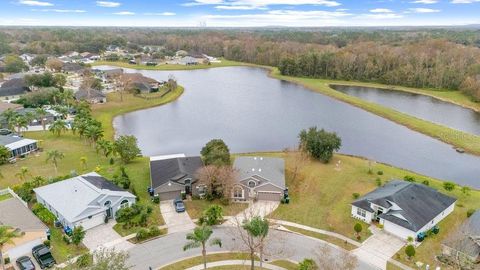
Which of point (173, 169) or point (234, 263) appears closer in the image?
point (234, 263)

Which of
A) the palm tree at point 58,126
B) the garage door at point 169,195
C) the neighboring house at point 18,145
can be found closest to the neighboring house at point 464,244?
the garage door at point 169,195

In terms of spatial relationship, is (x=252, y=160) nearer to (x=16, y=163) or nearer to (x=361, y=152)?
(x=361, y=152)

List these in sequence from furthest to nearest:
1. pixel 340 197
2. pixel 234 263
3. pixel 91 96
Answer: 1. pixel 91 96
2. pixel 340 197
3. pixel 234 263

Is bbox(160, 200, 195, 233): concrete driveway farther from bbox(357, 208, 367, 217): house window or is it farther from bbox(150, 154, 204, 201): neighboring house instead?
bbox(357, 208, 367, 217): house window

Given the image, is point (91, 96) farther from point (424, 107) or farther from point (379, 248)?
point (424, 107)

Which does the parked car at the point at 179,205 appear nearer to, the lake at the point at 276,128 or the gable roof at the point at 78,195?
the gable roof at the point at 78,195

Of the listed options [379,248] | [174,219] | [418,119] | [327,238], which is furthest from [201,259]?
[418,119]
